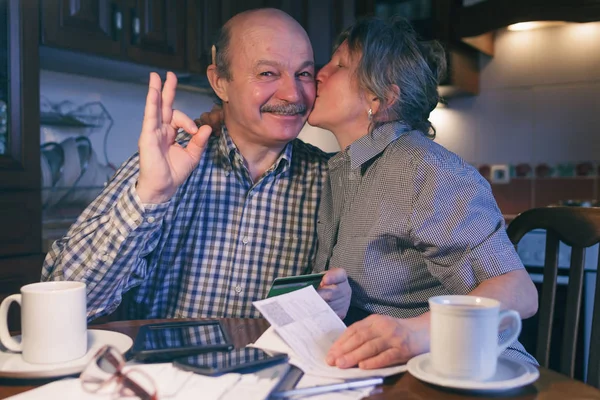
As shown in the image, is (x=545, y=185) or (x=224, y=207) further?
(x=545, y=185)

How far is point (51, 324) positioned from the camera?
2.59ft

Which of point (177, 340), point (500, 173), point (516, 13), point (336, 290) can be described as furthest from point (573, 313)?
point (500, 173)

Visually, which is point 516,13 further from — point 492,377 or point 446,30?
point 492,377

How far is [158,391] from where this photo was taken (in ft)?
2.26

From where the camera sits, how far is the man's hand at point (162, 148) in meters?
1.17

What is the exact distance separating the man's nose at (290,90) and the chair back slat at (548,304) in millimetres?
660

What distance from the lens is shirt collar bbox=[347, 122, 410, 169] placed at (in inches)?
51.6

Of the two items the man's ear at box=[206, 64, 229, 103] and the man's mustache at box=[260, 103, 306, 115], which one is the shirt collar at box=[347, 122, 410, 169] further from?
the man's ear at box=[206, 64, 229, 103]

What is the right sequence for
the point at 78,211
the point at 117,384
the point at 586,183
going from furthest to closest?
the point at 586,183 → the point at 78,211 → the point at 117,384

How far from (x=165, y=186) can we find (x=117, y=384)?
22.9 inches

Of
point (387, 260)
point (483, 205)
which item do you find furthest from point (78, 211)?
point (483, 205)

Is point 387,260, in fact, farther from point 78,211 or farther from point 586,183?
point 586,183

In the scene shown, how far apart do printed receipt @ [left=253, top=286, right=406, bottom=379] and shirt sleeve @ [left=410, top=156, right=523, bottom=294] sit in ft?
0.88

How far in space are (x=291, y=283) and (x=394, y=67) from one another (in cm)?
64
